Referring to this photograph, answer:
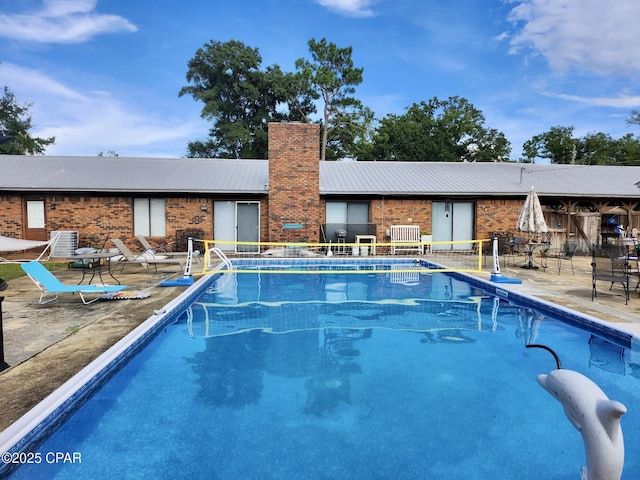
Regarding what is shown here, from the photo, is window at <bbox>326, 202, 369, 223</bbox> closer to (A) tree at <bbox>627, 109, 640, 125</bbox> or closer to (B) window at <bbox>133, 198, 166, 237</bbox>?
(B) window at <bbox>133, 198, 166, 237</bbox>

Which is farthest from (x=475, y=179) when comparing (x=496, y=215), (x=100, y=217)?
(x=100, y=217)

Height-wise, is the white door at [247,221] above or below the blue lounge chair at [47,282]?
above

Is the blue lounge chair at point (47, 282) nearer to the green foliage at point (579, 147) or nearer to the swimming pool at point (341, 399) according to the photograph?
the swimming pool at point (341, 399)

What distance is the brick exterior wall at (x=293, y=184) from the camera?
15.8m

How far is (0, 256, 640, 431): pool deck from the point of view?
3.73 m

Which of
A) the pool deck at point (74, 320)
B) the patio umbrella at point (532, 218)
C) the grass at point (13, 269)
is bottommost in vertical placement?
the pool deck at point (74, 320)

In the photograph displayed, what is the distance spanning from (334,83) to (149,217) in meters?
23.2

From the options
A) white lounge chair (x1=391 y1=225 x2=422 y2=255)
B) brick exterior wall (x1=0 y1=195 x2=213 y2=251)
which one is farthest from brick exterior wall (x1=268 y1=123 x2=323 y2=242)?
white lounge chair (x1=391 y1=225 x2=422 y2=255)

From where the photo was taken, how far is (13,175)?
54.1ft

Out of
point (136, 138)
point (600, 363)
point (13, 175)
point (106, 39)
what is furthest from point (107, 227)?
point (136, 138)

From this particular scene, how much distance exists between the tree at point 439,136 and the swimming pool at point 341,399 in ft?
90.6

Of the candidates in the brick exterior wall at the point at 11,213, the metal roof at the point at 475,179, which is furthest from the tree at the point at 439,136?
the brick exterior wall at the point at 11,213

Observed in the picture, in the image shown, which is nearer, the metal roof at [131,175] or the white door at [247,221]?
the metal roof at [131,175]

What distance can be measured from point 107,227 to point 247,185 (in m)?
5.71
